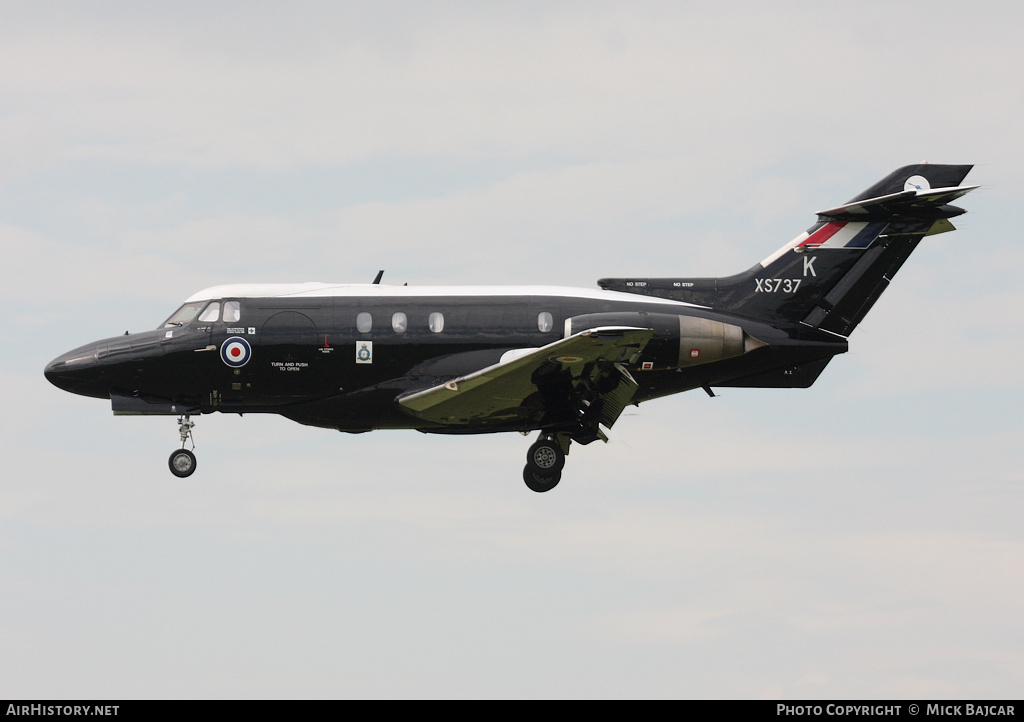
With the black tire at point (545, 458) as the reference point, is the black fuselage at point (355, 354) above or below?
above

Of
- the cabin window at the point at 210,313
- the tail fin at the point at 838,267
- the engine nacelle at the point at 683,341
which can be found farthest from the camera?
the tail fin at the point at 838,267

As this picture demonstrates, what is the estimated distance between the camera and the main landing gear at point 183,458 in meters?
29.5

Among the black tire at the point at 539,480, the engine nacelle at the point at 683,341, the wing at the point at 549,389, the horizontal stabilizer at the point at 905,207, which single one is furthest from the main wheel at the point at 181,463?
the horizontal stabilizer at the point at 905,207

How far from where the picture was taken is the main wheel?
1163 inches

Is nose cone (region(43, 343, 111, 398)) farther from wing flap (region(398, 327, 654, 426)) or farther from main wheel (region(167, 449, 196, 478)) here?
wing flap (region(398, 327, 654, 426))

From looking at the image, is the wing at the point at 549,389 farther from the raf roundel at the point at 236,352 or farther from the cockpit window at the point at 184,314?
the cockpit window at the point at 184,314

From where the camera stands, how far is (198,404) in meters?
29.6

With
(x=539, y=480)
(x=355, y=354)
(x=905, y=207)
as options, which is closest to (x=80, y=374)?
(x=355, y=354)

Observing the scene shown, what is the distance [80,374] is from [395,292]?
24.8 ft

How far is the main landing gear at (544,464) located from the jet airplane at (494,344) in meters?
0.03

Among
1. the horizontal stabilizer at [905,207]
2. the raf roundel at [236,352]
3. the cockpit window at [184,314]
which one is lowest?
the raf roundel at [236,352]

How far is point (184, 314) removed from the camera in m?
29.9

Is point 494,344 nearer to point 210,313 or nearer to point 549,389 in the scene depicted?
point 549,389

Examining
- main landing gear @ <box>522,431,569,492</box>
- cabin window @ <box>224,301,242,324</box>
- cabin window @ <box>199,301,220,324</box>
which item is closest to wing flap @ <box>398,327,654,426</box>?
main landing gear @ <box>522,431,569,492</box>
